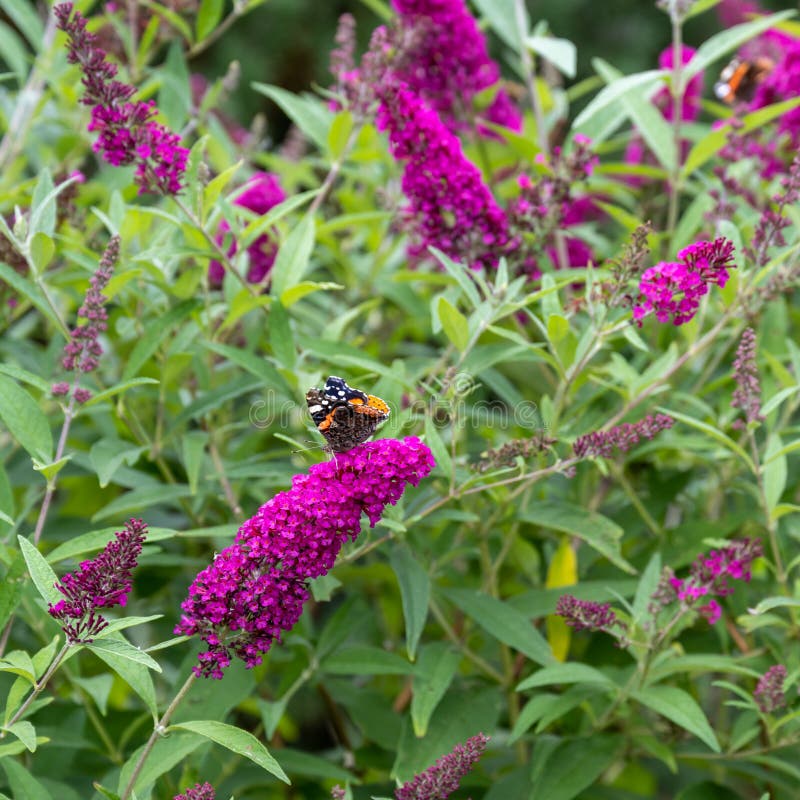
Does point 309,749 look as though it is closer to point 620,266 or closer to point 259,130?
point 259,130

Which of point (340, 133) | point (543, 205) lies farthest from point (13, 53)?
point (543, 205)

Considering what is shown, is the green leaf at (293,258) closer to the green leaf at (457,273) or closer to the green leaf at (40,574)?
the green leaf at (457,273)

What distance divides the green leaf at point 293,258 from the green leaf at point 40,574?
0.68 meters

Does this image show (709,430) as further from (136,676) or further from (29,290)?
(29,290)

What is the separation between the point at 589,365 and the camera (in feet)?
6.73

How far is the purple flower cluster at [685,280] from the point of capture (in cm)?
146

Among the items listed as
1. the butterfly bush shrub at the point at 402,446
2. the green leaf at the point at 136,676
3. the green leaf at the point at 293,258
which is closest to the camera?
the green leaf at the point at 136,676

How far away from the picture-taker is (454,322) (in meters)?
1.63

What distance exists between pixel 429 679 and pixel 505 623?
151mm

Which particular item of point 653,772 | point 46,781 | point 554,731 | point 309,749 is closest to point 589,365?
point 554,731

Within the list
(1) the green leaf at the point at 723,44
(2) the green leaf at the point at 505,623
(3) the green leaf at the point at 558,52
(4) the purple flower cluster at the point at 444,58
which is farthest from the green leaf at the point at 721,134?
(2) the green leaf at the point at 505,623

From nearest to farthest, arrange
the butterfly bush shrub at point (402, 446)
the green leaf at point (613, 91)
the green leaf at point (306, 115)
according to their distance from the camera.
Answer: the butterfly bush shrub at point (402, 446), the green leaf at point (613, 91), the green leaf at point (306, 115)

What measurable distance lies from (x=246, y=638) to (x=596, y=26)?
682 centimetres

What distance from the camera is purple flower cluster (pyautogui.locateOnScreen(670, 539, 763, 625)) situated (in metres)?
1.53
